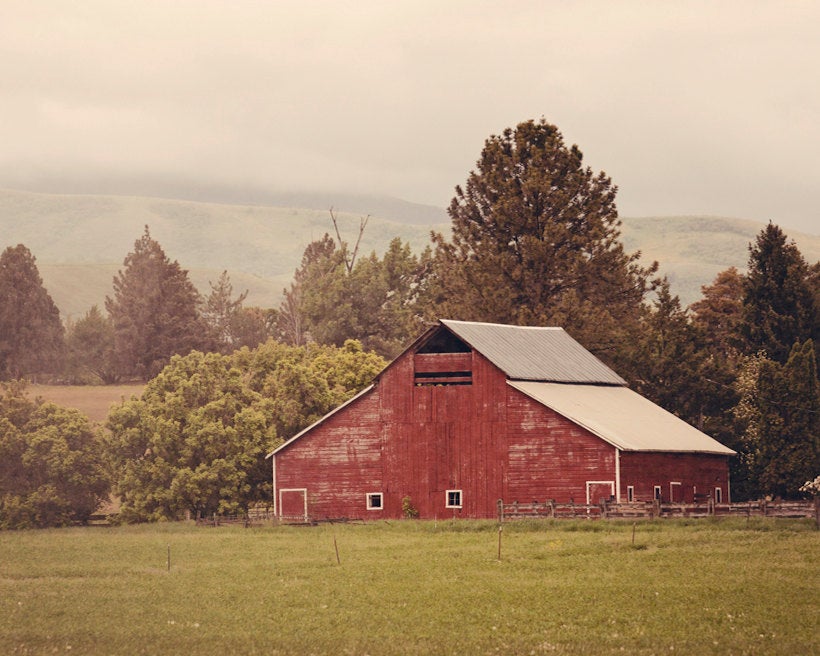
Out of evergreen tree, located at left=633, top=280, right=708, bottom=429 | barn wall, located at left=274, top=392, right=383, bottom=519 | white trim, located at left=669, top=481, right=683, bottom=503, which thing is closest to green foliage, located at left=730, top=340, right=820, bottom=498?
white trim, located at left=669, top=481, right=683, bottom=503

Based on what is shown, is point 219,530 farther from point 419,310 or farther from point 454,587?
point 419,310

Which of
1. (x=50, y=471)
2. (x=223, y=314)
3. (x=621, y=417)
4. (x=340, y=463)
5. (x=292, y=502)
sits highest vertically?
(x=223, y=314)

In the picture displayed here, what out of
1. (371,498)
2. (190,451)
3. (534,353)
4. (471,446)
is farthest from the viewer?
(190,451)

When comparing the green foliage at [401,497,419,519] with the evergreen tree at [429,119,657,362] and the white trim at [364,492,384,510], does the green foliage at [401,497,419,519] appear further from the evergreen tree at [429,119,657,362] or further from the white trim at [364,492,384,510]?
the evergreen tree at [429,119,657,362]

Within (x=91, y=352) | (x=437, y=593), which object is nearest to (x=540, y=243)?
(x=437, y=593)

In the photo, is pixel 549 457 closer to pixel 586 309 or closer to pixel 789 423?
pixel 789 423

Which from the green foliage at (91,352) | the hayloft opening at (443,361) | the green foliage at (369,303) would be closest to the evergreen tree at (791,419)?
the hayloft opening at (443,361)

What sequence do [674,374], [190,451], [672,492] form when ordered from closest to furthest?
[672,492], [190,451], [674,374]

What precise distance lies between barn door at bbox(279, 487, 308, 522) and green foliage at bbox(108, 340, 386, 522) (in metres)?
4.53

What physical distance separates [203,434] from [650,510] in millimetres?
24094

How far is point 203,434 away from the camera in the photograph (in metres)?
69.2

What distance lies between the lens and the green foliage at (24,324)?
481ft

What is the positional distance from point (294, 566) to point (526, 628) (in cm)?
1401

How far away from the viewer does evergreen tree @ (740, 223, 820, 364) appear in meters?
77.2
